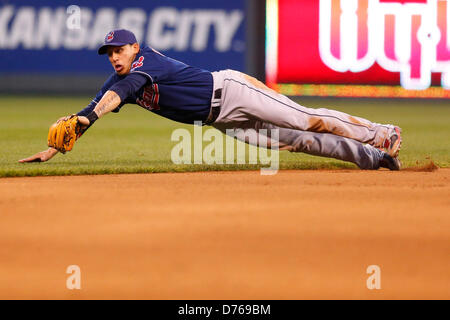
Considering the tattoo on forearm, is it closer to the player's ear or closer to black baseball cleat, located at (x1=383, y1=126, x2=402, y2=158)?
the player's ear

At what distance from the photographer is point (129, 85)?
5.70 meters

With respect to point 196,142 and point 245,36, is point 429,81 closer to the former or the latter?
point 245,36

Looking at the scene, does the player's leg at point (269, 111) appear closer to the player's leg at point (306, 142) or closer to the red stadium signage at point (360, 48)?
the player's leg at point (306, 142)

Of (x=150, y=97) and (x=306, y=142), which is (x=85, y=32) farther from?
(x=150, y=97)

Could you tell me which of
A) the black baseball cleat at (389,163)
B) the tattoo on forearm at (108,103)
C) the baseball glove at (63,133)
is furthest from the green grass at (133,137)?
the tattoo on forearm at (108,103)

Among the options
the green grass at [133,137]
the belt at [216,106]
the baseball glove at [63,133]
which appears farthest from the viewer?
the green grass at [133,137]

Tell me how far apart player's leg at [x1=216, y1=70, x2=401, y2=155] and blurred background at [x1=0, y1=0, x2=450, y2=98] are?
31.0 feet

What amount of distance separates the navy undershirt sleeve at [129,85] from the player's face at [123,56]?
21 centimetres

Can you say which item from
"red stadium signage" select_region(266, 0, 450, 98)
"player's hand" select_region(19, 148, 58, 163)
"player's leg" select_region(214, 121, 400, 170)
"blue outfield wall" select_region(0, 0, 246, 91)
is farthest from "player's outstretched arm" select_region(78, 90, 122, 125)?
"blue outfield wall" select_region(0, 0, 246, 91)

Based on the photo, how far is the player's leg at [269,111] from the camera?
6203mm

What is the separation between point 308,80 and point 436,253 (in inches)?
479

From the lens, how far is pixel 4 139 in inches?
396

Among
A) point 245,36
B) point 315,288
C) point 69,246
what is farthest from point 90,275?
point 245,36

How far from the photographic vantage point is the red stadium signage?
1554 centimetres
